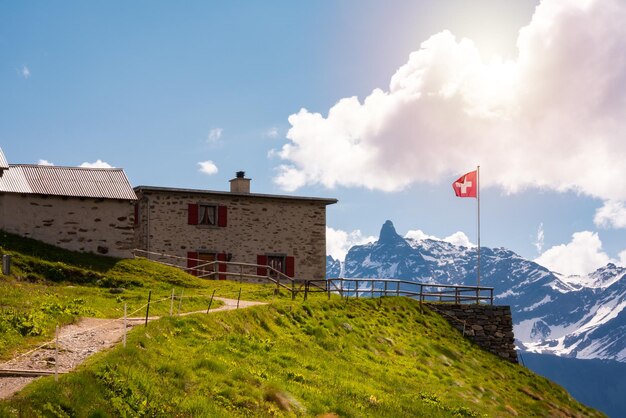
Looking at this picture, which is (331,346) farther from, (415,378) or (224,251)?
(224,251)

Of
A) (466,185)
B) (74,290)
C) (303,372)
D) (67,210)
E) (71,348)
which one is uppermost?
(466,185)

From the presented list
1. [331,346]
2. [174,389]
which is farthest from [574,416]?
[174,389]

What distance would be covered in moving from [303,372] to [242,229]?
2966 cm

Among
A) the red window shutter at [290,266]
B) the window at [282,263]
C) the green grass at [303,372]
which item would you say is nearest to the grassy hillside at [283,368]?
the green grass at [303,372]

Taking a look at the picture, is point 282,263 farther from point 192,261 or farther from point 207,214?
point 192,261

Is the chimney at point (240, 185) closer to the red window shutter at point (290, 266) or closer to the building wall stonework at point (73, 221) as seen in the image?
the red window shutter at point (290, 266)

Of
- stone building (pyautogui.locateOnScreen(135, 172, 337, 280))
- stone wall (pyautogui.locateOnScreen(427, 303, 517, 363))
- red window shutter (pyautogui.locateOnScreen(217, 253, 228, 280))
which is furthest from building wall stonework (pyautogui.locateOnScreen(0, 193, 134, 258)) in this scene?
stone wall (pyautogui.locateOnScreen(427, 303, 517, 363))

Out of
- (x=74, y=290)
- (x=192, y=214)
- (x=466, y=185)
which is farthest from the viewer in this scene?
(x=192, y=214)

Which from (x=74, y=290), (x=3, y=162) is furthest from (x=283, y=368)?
(x=3, y=162)

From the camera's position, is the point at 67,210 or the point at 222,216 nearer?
the point at 67,210

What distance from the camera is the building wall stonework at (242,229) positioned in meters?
48.0

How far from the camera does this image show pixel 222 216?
49.6 metres

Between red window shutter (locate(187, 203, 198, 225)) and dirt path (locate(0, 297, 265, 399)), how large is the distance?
26.1m

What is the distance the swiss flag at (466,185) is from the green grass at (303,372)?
370 inches
